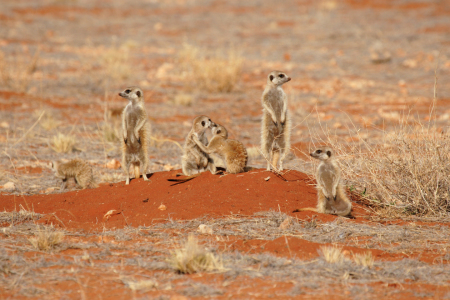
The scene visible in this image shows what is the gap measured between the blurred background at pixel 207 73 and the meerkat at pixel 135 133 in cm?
119

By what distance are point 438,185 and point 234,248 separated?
265cm

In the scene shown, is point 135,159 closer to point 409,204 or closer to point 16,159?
point 16,159

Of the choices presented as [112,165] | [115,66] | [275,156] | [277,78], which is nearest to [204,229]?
[275,156]

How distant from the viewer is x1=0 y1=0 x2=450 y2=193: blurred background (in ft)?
31.2

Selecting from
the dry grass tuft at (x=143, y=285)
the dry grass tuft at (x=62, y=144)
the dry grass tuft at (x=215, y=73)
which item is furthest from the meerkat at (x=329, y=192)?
the dry grass tuft at (x=215, y=73)

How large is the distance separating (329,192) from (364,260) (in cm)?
138

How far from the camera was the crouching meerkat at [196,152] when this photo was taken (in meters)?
6.74

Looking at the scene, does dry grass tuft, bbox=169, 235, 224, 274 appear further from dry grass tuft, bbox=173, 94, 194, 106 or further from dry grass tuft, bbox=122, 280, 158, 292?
dry grass tuft, bbox=173, 94, 194, 106

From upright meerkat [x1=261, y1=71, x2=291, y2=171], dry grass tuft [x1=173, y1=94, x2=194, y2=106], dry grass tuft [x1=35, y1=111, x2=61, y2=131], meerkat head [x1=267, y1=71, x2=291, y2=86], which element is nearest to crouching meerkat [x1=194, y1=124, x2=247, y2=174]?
upright meerkat [x1=261, y1=71, x2=291, y2=171]

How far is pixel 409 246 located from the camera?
4844 millimetres

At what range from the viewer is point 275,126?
685 cm

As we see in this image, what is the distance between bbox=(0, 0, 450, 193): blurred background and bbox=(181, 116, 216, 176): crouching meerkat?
143 cm

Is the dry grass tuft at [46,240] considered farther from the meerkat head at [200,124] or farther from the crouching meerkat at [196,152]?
the meerkat head at [200,124]

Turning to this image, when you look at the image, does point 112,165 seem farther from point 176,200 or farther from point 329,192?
point 329,192
